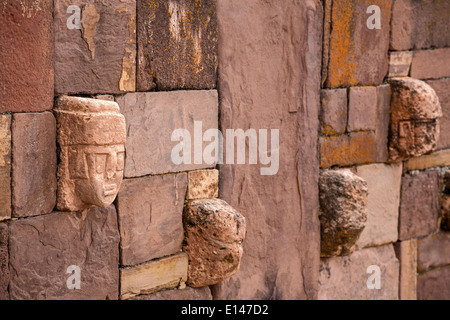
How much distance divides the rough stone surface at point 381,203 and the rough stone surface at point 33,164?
2432 mm

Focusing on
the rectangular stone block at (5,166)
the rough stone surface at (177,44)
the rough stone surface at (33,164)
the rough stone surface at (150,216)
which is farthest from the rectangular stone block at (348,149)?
the rectangular stone block at (5,166)

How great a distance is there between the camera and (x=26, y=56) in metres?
3.03

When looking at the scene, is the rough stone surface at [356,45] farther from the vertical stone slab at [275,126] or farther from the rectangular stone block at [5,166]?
the rectangular stone block at [5,166]

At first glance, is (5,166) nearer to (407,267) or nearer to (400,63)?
(400,63)

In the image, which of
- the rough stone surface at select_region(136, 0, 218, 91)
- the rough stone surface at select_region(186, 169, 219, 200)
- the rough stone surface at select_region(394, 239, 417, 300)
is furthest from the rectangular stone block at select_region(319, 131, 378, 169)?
the rough stone surface at select_region(136, 0, 218, 91)

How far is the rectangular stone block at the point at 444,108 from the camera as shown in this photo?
215 inches

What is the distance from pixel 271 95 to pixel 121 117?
1245mm

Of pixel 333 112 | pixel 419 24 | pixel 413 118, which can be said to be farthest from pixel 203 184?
pixel 419 24

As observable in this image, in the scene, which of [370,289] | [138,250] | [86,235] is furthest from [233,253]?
[370,289]

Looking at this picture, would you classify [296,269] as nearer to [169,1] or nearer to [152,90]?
[152,90]

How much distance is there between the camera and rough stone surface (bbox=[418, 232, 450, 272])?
557cm

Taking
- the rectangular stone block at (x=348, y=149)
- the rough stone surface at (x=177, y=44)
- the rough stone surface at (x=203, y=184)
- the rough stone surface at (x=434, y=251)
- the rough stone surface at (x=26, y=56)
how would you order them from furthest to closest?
the rough stone surface at (x=434, y=251) → the rectangular stone block at (x=348, y=149) → the rough stone surface at (x=203, y=184) → the rough stone surface at (x=177, y=44) → the rough stone surface at (x=26, y=56)

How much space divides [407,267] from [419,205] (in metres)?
0.48

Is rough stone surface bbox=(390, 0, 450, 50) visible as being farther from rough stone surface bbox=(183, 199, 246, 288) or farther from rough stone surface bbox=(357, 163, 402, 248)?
rough stone surface bbox=(183, 199, 246, 288)
